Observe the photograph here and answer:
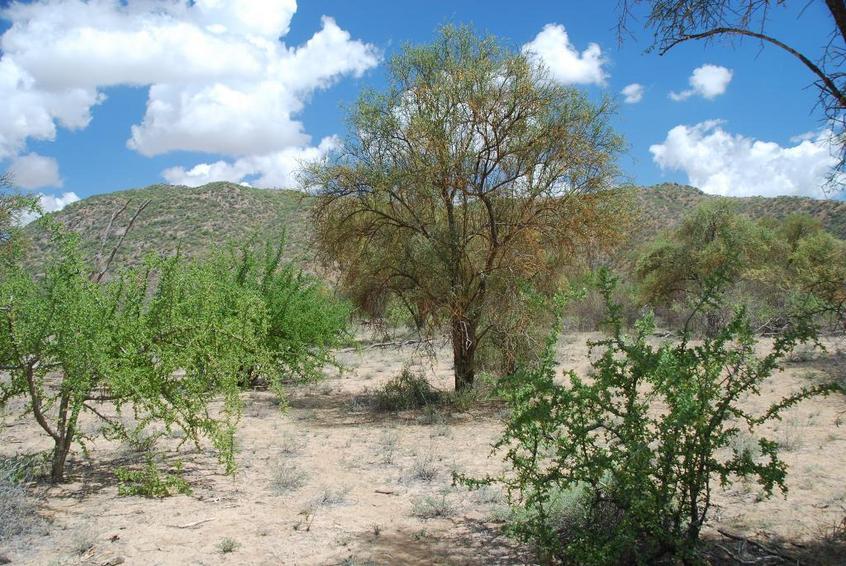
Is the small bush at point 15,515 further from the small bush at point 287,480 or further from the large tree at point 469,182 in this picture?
the large tree at point 469,182

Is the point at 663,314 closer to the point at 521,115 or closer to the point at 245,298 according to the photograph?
the point at 521,115

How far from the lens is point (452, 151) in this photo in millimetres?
12398

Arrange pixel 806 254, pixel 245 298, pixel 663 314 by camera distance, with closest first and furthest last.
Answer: pixel 245 298
pixel 806 254
pixel 663 314

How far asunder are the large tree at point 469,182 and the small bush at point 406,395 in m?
1.25

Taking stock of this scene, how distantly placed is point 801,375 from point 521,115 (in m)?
8.65

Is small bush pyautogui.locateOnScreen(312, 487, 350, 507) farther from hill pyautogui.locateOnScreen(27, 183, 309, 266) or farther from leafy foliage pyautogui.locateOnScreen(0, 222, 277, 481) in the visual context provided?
hill pyautogui.locateOnScreen(27, 183, 309, 266)

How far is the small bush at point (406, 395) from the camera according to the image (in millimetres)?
13969

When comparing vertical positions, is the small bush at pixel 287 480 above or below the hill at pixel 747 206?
below

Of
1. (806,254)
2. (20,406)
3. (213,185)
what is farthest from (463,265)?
(213,185)

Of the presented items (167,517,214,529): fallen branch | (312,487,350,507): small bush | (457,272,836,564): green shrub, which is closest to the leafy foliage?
(167,517,214,529): fallen branch

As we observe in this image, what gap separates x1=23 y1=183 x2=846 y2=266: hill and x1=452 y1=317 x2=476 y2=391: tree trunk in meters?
27.1

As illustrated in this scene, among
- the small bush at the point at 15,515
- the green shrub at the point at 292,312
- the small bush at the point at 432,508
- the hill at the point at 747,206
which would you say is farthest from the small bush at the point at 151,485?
the hill at the point at 747,206

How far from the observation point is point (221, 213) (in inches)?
1984

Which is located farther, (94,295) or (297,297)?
(297,297)
